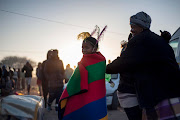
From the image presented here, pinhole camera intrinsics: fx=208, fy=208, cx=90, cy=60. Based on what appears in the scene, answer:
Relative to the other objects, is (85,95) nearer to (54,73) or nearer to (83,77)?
(83,77)

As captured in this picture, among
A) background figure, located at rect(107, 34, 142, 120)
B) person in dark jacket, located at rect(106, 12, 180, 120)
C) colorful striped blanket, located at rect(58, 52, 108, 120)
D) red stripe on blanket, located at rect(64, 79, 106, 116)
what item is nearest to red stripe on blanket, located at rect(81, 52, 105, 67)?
colorful striped blanket, located at rect(58, 52, 108, 120)

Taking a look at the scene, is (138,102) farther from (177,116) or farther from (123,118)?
(123,118)

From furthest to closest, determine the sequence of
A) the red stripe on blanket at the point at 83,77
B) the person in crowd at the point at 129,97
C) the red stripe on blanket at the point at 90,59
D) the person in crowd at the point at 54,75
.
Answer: the person in crowd at the point at 54,75, the red stripe on blanket at the point at 90,59, the red stripe on blanket at the point at 83,77, the person in crowd at the point at 129,97

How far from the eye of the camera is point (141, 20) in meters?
2.45

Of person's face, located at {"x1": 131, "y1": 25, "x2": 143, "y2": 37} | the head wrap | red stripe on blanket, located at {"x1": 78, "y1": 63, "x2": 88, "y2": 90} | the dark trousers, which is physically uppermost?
the head wrap

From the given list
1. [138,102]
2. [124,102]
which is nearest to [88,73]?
[124,102]

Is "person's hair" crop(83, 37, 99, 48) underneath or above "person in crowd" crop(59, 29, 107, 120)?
above

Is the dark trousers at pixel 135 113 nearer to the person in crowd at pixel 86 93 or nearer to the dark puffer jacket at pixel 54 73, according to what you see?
the person in crowd at pixel 86 93

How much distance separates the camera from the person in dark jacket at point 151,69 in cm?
210

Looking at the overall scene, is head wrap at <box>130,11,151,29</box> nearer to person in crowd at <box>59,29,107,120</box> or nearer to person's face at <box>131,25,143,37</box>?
person's face at <box>131,25,143,37</box>

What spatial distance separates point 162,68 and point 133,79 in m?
0.35

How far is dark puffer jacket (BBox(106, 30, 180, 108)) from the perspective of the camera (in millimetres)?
2098

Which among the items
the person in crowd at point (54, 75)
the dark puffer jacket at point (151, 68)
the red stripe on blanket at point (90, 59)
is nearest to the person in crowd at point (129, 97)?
the dark puffer jacket at point (151, 68)

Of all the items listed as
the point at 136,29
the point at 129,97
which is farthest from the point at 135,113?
the point at 136,29
